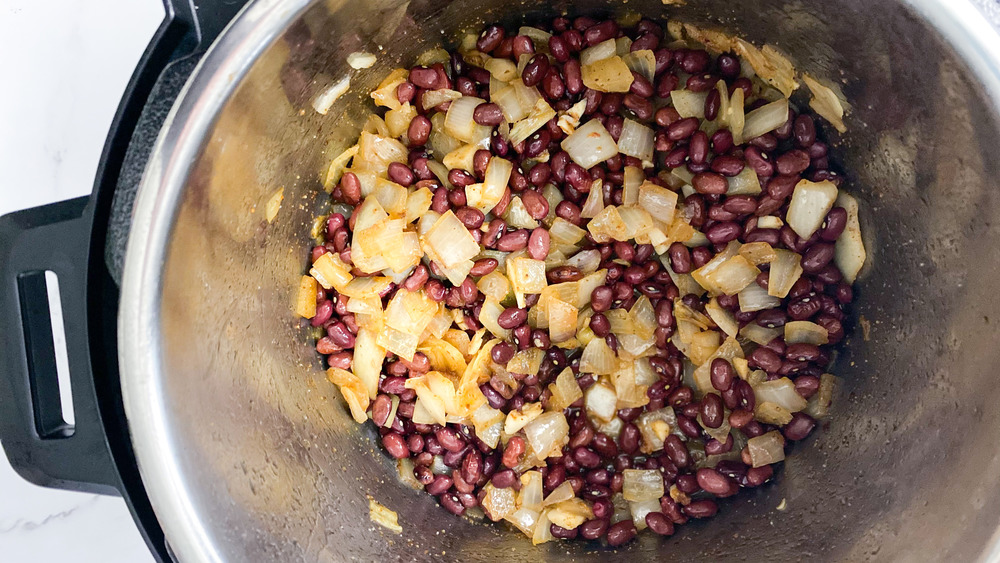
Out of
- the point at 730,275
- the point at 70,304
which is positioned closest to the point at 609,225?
the point at 730,275

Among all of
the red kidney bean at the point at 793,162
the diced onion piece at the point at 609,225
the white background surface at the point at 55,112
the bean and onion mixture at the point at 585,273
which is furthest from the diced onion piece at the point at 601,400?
the white background surface at the point at 55,112

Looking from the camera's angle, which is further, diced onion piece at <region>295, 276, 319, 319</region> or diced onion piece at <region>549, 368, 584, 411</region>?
diced onion piece at <region>549, 368, 584, 411</region>

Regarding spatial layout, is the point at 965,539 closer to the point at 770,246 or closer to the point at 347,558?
the point at 770,246

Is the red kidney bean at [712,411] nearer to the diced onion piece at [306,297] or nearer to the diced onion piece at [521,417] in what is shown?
the diced onion piece at [521,417]

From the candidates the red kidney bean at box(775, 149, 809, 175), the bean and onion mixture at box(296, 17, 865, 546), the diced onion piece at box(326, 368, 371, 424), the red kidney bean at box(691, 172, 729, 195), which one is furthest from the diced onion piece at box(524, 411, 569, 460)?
the red kidney bean at box(775, 149, 809, 175)

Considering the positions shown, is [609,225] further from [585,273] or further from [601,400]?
[601,400]

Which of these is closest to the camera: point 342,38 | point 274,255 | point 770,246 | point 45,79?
point 342,38

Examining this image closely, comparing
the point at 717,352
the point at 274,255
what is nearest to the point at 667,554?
the point at 717,352

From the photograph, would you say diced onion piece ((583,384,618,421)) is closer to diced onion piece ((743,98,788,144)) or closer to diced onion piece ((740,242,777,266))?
diced onion piece ((740,242,777,266))
